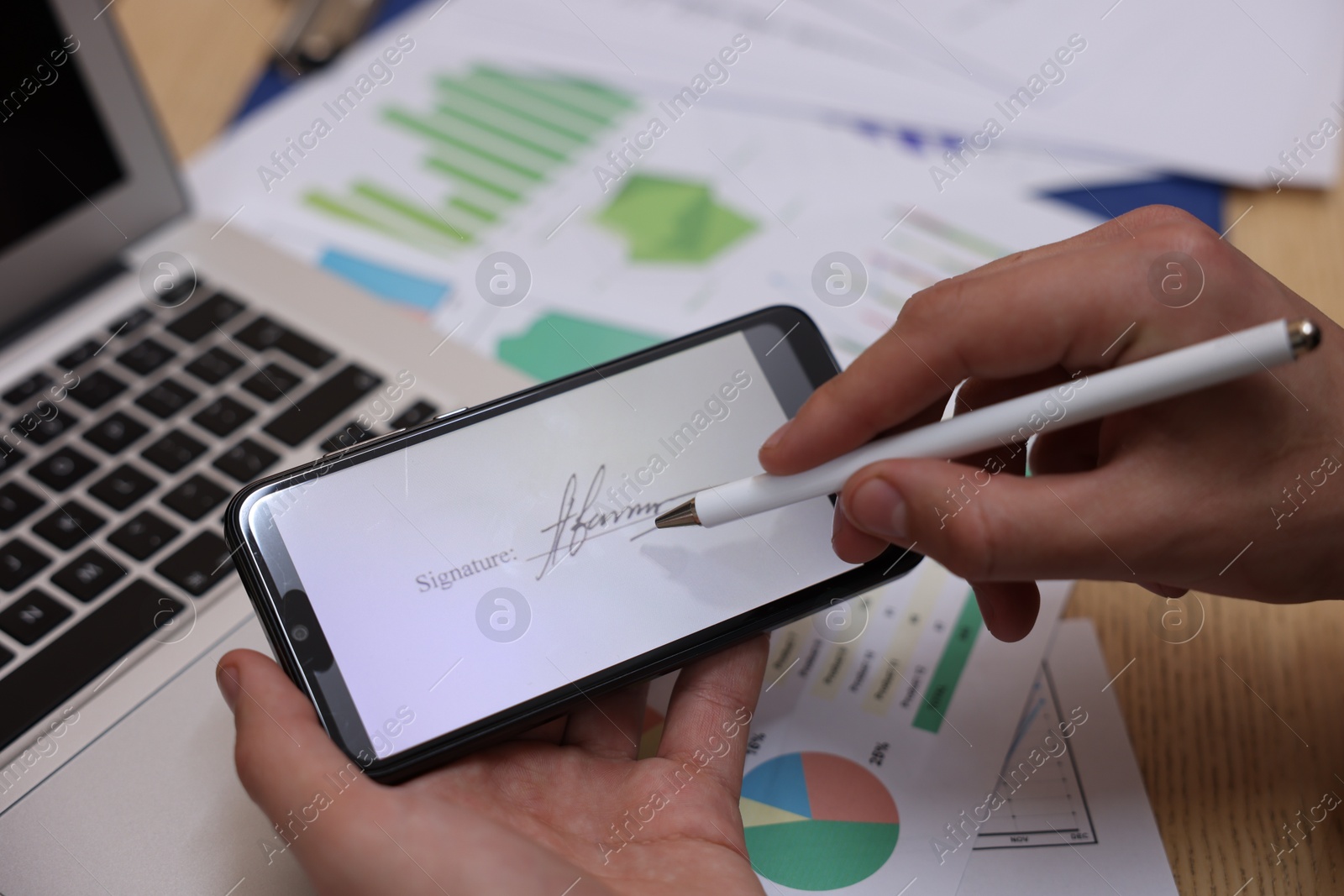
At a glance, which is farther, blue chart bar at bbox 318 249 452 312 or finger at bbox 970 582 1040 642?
blue chart bar at bbox 318 249 452 312

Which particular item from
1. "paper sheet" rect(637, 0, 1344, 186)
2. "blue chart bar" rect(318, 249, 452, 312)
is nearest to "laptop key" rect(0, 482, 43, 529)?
"blue chart bar" rect(318, 249, 452, 312)

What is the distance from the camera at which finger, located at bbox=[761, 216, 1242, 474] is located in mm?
330

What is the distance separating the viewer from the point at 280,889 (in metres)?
0.36

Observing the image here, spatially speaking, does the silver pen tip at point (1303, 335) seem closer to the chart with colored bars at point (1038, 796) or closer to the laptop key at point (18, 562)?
the chart with colored bars at point (1038, 796)

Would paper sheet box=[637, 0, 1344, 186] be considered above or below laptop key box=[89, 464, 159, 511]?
below

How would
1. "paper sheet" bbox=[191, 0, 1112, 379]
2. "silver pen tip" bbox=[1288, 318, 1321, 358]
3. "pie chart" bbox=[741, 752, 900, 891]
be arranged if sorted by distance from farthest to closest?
"paper sheet" bbox=[191, 0, 1112, 379], "pie chart" bbox=[741, 752, 900, 891], "silver pen tip" bbox=[1288, 318, 1321, 358]

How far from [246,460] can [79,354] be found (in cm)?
12

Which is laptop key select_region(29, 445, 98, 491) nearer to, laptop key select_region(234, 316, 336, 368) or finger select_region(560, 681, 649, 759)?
laptop key select_region(234, 316, 336, 368)

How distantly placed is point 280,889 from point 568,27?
63cm

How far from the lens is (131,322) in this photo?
0.51 m

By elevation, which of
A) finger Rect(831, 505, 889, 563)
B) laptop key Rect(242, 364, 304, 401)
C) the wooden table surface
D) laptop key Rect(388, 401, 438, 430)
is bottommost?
the wooden table surface

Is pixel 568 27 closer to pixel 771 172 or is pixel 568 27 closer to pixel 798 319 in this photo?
pixel 771 172

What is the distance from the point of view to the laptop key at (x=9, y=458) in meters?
0.45

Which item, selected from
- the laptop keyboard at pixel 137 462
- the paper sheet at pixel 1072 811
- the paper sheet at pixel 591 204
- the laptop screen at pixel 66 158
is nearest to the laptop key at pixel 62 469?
the laptop keyboard at pixel 137 462
